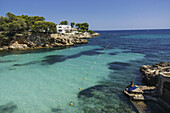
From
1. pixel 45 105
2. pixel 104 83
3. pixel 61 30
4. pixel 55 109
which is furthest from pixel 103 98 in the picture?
pixel 61 30

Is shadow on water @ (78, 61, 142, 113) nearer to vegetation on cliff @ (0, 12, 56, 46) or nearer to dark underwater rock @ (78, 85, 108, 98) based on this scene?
dark underwater rock @ (78, 85, 108, 98)

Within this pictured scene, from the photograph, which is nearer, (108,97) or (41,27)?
(108,97)

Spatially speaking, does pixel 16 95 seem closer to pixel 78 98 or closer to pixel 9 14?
pixel 78 98

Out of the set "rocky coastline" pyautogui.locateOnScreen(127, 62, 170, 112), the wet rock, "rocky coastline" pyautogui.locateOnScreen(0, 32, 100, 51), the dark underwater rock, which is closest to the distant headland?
"rocky coastline" pyautogui.locateOnScreen(0, 32, 100, 51)

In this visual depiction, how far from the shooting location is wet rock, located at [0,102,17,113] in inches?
488

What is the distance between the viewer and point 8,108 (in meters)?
12.9

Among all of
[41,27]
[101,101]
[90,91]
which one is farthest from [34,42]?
[101,101]

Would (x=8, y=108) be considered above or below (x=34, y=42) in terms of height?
below

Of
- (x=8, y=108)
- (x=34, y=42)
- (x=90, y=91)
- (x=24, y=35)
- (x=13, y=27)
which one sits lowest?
(x=8, y=108)

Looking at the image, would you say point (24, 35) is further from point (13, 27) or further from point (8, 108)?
point (8, 108)

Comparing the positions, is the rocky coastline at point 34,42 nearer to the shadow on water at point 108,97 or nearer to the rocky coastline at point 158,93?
the shadow on water at point 108,97

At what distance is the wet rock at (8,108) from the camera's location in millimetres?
12383

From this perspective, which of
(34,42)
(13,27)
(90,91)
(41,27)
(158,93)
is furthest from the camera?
(41,27)

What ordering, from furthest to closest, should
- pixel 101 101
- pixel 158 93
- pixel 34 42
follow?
pixel 34 42
pixel 101 101
pixel 158 93
